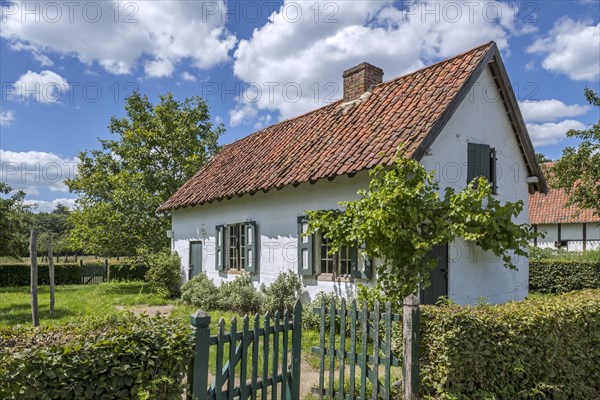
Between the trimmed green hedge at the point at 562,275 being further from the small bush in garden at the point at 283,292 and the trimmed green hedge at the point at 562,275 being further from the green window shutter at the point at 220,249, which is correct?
the green window shutter at the point at 220,249

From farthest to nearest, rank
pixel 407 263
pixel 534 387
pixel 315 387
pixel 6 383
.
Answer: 1. pixel 407 263
2. pixel 315 387
3. pixel 534 387
4. pixel 6 383

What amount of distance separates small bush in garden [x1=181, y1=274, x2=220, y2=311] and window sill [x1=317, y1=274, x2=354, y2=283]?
3899 mm

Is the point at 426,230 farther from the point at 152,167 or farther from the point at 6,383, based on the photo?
the point at 152,167

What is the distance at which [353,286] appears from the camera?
9.25m

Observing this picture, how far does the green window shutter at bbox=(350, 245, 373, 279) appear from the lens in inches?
349

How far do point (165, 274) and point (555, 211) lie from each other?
2298 centimetres

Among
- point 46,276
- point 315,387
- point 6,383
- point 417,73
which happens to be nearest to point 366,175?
point 417,73

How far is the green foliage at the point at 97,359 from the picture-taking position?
2.96 meters

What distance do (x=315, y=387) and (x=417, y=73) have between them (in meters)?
8.84

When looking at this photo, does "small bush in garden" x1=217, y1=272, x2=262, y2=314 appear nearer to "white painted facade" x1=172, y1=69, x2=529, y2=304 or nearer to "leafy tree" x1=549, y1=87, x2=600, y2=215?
"white painted facade" x1=172, y1=69, x2=529, y2=304

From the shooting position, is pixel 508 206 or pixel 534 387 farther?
pixel 508 206

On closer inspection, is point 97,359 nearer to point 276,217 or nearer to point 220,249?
point 276,217

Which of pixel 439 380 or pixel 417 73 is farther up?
pixel 417 73

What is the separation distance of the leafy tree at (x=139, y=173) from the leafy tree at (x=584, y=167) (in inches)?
670
